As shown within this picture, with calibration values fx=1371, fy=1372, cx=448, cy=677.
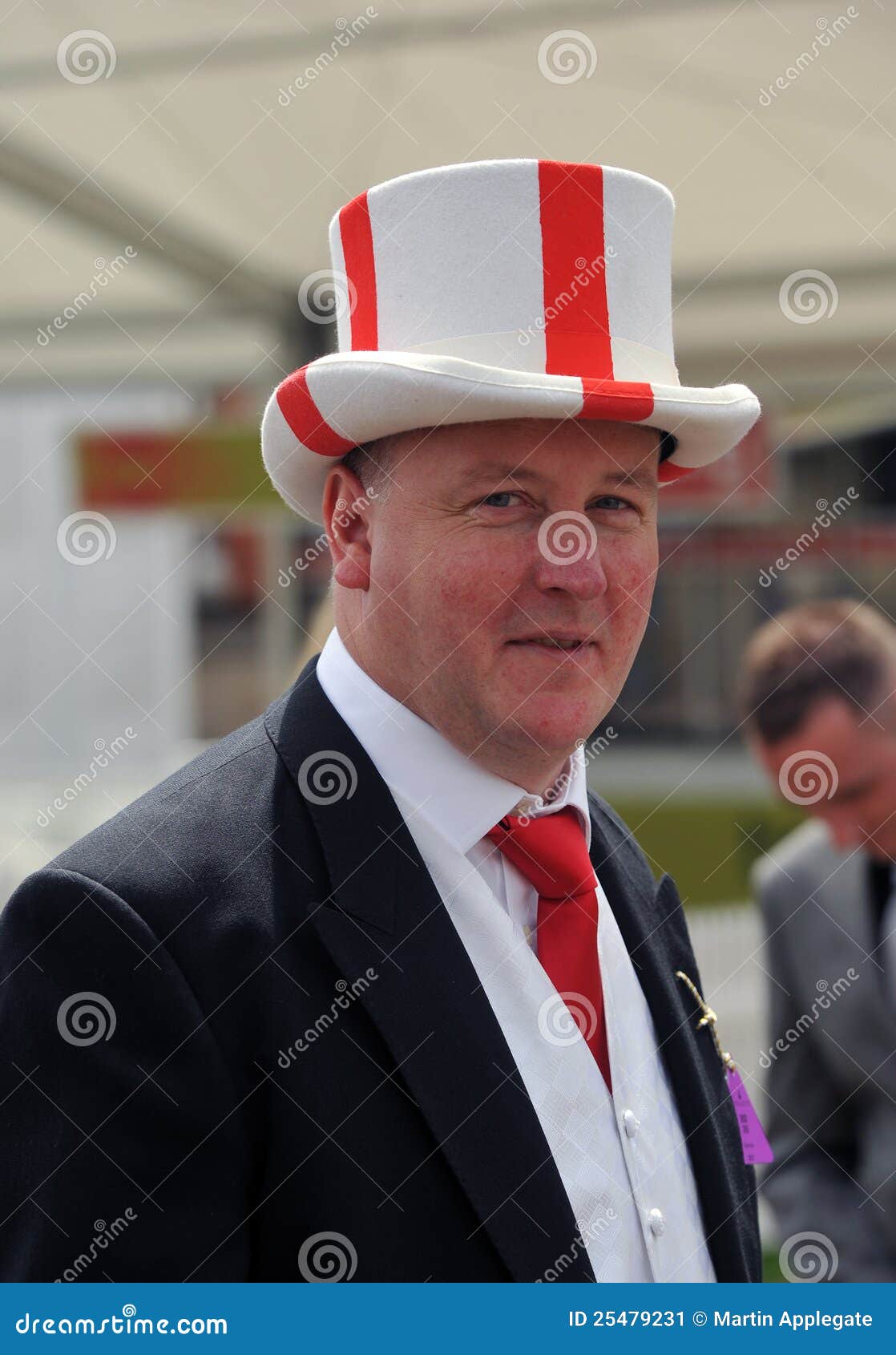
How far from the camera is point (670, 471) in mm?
1715

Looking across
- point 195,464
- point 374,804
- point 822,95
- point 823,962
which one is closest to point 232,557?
point 195,464

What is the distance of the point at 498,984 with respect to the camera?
1.44 meters

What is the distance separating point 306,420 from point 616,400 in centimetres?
35

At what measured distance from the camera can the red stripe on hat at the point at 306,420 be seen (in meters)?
1.51

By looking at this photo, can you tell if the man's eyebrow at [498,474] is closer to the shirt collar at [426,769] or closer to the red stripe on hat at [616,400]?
the red stripe on hat at [616,400]

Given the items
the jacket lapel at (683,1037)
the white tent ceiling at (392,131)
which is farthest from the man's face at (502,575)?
the white tent ceiling at (392,131)

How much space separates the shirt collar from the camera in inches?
58.5

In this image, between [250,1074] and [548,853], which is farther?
[548,853]

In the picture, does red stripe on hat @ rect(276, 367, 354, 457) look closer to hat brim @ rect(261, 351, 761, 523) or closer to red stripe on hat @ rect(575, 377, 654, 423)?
hat brim @ rect(261, 351, 761, 523)

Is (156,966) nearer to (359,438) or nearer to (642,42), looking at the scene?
(359,438)

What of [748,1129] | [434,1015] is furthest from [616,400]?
[748,1129]

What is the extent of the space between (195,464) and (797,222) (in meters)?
2.93

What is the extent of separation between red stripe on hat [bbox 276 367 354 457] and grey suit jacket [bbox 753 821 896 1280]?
1909 millimetres

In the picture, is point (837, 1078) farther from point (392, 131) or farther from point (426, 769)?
point (392, 131)
